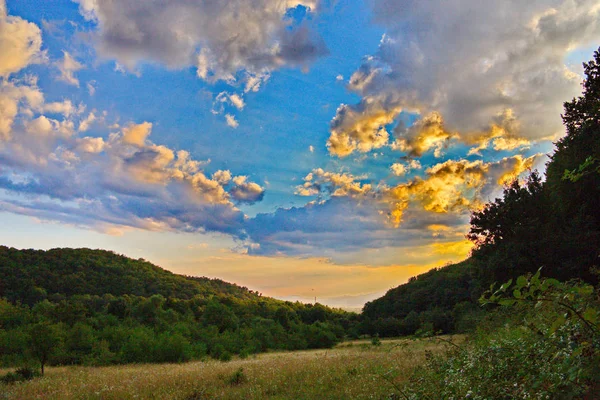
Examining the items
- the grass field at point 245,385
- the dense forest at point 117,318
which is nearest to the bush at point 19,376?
the grass field at point 245,385

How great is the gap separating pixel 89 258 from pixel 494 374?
111m

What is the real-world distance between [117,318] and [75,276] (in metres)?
25.9

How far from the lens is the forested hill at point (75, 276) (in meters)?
77.3

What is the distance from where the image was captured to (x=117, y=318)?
217 feet

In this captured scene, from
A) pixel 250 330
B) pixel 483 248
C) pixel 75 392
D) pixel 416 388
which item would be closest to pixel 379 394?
pixel 416 388

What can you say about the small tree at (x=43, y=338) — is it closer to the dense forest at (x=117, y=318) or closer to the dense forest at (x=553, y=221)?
the dense forest at (x=117, y=318)

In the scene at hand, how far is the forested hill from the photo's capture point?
77312 mm

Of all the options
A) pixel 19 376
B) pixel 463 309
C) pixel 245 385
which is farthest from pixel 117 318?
pixel 245 385

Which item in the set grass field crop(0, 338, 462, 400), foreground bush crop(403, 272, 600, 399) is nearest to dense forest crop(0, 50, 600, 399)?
foreground bush crop(403, 272, 600, 399)

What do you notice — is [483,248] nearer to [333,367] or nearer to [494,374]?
[333,367]

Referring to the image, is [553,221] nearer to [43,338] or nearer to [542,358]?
[542,358]

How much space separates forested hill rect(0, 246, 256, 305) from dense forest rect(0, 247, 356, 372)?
0.20 meters

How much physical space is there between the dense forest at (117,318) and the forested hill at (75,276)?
205mm

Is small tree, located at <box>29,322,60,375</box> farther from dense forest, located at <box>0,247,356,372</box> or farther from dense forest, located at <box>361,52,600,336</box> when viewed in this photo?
dense forest, located at <box>361,52,600,336</box>
